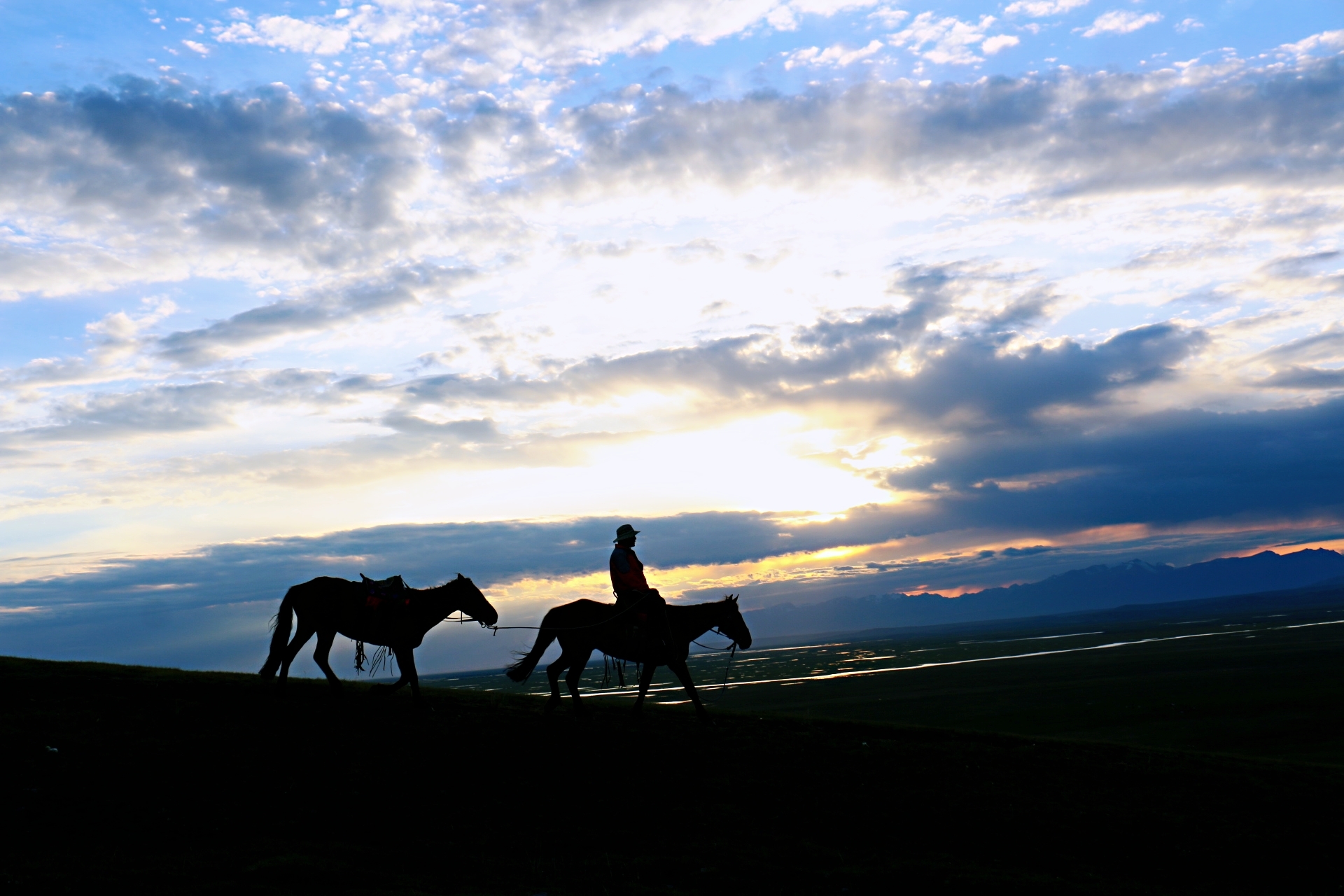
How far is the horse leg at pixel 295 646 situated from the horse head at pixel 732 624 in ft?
30.7

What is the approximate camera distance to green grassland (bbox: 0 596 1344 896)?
11.9m

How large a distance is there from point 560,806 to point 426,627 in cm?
624

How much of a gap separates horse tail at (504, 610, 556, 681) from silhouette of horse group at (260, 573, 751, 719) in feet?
0.07

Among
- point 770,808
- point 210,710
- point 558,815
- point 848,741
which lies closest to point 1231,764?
point 848,741

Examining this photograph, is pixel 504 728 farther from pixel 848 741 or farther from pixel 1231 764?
pixel 1231 764

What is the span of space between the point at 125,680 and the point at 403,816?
30.3ft

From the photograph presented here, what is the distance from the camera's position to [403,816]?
13.5m

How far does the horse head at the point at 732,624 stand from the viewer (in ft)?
68.1

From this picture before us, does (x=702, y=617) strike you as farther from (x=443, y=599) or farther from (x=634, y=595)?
(x=443, y=599)

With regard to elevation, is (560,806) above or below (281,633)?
below

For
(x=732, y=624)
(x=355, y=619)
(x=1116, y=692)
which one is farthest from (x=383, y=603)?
(x=1116, y=692)

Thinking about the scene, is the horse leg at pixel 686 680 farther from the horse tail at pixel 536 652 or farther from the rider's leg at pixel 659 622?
the horse tail at pixel 536 652

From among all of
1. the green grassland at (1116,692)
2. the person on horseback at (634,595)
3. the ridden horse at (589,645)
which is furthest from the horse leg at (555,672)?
the green grassland at (1116,692)

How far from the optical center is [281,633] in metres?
18.5
